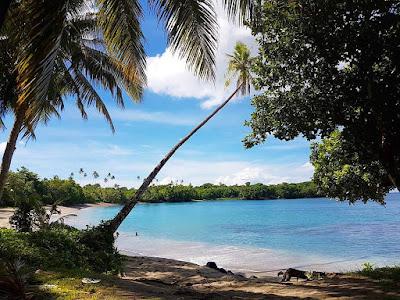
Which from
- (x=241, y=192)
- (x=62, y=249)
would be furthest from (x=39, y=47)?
(x=241, y=192)

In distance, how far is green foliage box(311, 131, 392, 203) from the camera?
33.7ft

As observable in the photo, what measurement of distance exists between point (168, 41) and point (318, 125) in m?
4.36

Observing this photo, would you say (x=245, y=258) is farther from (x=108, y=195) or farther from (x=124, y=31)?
(x=108, y=195)

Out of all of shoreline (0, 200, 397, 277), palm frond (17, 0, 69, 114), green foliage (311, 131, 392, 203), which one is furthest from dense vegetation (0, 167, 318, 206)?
palm frond (17, 0, 69, 114)

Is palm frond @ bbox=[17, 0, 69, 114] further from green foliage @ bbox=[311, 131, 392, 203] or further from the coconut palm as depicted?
green foliage @ bbox=[311, 131, 392, 203]

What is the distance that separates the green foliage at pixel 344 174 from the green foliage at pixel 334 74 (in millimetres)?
243

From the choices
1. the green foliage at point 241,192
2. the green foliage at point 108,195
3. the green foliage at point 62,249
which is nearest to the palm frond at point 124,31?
the green foliage at point 62,249

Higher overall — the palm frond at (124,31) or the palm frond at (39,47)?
the palm frond at (124,31)

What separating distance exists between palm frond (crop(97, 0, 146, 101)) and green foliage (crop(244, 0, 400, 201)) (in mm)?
2789

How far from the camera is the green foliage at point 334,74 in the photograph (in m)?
8.36

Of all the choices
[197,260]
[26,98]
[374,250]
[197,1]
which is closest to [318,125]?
[197,1]

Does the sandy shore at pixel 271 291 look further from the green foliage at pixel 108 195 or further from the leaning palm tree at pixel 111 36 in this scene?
the green foliage at pixel 108 195

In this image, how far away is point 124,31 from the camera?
6.53 metres

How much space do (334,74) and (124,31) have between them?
4577mm
